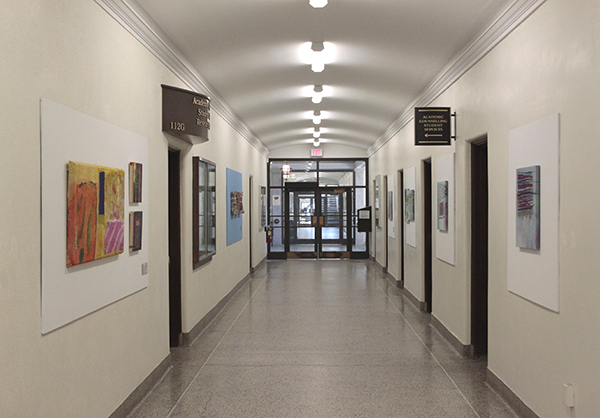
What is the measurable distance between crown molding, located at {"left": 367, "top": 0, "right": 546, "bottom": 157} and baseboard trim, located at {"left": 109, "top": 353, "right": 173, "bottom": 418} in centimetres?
422

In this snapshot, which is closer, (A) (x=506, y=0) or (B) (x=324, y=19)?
(A) (x=506, y=0)

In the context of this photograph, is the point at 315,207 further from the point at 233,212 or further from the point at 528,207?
the point at 528,207

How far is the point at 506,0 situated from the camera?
3.89 m

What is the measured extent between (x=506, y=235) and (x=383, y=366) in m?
1.90

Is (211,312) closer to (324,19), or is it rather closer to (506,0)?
(324,19)

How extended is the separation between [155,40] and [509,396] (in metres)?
4.37

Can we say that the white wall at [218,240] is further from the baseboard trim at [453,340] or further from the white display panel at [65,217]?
the baseboard trim at [453,340]

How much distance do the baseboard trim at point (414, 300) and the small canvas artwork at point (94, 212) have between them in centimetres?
536

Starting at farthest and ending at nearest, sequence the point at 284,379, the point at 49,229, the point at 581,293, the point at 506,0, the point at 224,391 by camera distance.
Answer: the point at 284,379
the point at 224,391
the point at 506,0
the point at 581,293
the point at 49,229

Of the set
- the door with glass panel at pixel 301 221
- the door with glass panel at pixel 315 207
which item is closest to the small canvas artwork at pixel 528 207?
the door with glass panel at pixel 315 207

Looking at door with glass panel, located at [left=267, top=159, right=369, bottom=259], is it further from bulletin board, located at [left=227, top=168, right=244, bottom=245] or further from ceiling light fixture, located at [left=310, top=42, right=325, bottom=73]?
ceiling light fixture, located at [left=310, top=42, right=325, bottom=73]

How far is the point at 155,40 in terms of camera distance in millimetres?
4539

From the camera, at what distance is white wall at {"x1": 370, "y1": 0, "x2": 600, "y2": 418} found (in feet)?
9.28

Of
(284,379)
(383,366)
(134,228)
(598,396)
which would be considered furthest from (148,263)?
(598,396)
